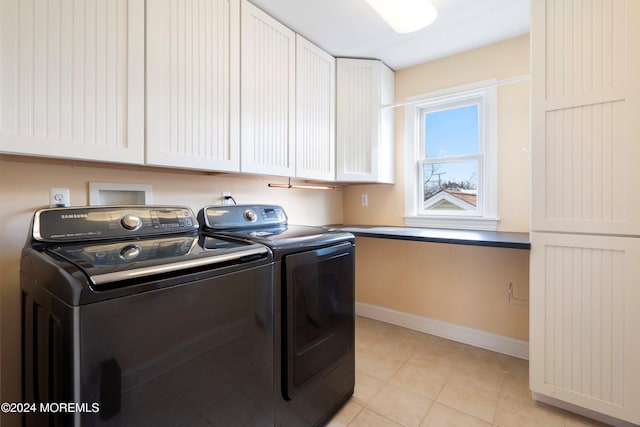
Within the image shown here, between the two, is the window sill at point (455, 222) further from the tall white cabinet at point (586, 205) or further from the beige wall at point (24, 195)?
the beige wall at point (24, 195)

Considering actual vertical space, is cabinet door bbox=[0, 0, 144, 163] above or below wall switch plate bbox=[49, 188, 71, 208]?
above

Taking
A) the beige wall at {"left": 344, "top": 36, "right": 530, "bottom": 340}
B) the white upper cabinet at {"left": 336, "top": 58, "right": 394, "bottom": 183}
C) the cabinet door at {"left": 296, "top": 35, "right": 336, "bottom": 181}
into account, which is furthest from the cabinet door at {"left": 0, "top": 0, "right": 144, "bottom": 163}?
the beige wall at {"left": 344, "top": 36, "right": 530, "bottom": 340}

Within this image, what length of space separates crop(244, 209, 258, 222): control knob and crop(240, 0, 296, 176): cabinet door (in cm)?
25

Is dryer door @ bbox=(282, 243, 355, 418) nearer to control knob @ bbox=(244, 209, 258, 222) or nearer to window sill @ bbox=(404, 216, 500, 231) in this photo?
control knob @ bbox=(244, 209, 258, 222)

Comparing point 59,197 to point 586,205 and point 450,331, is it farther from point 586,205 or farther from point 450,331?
→ point 450,331

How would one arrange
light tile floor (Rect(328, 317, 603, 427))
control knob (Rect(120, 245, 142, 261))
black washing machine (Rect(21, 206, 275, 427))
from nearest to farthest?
1. black washing machine (Rect(21, 206, 275, 427))
2. control knob (Rect(120, 245, 142, 261))
3. light tile floor (Rect(328, 317, 603, 427))

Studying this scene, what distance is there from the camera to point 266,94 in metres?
1.87

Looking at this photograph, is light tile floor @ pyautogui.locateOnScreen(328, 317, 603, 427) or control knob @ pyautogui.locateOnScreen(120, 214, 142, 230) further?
light tile floor @ pyautogui.locateOnScreen(328, 317, 603, 427)

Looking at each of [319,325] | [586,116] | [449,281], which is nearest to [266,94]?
[319,325]

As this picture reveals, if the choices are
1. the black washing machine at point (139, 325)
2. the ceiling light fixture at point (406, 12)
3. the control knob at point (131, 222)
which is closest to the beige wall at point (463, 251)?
the ceiling light fixture at point (406, 12)

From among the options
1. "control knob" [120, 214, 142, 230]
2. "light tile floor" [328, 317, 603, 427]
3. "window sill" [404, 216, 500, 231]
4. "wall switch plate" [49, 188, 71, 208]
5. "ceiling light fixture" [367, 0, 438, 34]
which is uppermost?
"ceiling light fixture" [367, 0, 438, 34]

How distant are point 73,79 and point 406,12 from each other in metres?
1.72

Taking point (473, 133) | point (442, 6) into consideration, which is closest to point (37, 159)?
point (442, 6)

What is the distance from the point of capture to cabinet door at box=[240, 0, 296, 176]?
175 cm
